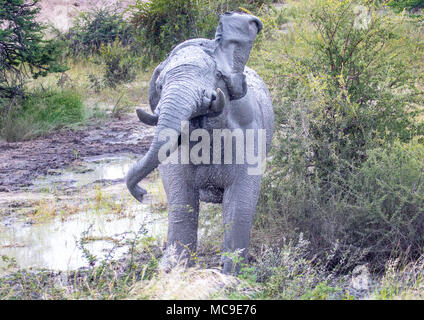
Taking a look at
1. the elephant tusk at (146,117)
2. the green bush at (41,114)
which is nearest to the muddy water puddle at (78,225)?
the elephant tusk at (146,117)

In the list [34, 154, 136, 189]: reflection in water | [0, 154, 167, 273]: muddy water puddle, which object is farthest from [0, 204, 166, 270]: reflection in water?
[34, 154, 136, 189]: reflection in water

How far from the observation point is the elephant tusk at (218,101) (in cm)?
401

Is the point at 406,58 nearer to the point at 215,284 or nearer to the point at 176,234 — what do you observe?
the point at 176,234

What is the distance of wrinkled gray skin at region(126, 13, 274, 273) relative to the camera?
388 cm

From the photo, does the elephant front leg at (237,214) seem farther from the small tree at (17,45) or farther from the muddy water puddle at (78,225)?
the small tree at (17,45)

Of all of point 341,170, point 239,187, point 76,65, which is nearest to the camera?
point 239,187

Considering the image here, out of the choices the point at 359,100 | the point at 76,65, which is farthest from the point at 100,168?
the point at 76,65

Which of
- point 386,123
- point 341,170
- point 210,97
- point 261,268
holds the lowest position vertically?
point 261,268

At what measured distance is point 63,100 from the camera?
12625 mm

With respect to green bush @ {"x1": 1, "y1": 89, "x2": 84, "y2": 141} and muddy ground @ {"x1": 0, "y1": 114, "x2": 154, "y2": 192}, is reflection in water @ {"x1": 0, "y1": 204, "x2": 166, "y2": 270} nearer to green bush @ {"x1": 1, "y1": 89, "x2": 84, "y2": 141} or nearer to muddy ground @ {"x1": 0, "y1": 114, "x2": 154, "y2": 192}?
muddy ground @ {"x1": 0, "y1": 114, "x2": 154, "y2": 192}

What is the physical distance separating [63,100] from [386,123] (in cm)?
788

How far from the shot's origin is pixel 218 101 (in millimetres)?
4027
